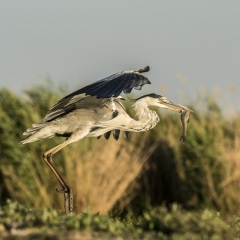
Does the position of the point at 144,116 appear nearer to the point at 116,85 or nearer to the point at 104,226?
the point at 116,85

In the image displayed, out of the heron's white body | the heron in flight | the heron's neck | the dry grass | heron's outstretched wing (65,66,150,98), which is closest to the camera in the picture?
heron's outstretched wing (65,66,150,98)

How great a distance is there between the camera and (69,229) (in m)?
7.34

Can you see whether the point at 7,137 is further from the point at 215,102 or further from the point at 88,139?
the point at 215,102

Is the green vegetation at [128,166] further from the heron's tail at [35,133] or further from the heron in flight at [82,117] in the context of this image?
the heron's tail at [35,133]

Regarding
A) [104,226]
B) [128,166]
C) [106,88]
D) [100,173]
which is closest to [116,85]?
[106,88]

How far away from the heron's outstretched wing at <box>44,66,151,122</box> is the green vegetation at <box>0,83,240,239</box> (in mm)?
3990

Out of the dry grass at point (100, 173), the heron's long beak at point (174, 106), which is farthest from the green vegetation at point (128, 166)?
the heron's long beak at point (174, 106)

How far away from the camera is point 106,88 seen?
35.6 feet

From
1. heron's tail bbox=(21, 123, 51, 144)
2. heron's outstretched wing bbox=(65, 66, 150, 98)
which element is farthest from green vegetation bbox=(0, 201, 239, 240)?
heron's tail bbox=(21, 123, 51, 144)

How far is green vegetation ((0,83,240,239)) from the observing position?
1606cm

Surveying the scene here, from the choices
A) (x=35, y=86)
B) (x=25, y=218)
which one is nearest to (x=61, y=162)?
(x=35, y=86)

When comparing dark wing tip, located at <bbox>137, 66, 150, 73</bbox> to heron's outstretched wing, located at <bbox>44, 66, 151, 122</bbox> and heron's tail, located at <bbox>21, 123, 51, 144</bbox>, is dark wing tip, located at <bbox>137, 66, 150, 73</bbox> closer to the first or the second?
heron's outstretched wing, located at <bbox>44, 66, 151, 122</bbox>

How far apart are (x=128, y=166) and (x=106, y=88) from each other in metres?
5.93

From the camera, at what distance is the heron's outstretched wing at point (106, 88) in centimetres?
1070
